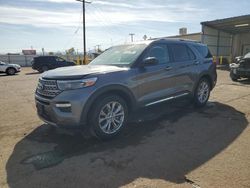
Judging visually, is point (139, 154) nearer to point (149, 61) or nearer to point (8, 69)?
point (149, 61)

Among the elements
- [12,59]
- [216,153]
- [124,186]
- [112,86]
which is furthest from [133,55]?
[12,59]

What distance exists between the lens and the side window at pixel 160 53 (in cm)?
504

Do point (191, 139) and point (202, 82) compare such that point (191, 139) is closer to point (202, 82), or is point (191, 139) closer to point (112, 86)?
point (112, 86)

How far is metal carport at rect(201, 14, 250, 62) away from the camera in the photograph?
76.5ft

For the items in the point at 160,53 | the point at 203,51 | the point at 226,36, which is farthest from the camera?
the point at 226,36

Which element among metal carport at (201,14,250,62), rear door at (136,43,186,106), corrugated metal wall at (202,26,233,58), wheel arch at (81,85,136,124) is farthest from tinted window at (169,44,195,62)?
corrugated metal wall at (202,26,233,58)

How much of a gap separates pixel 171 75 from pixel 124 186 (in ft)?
10.3

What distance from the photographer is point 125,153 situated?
379 cm

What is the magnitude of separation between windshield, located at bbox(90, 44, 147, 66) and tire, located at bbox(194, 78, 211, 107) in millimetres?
2313

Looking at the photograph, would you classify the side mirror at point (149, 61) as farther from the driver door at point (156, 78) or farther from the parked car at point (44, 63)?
the parked car at point (44, 63)

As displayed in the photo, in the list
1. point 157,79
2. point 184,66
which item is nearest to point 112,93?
point 157,79

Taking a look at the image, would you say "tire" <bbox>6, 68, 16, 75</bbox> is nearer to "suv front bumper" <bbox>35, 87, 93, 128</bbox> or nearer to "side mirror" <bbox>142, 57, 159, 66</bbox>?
"suv front bumper" <bbox>35, 87, 93, 128</bbox>

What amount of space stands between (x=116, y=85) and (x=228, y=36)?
29750 millimetres

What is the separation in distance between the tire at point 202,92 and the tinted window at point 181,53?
835mm
